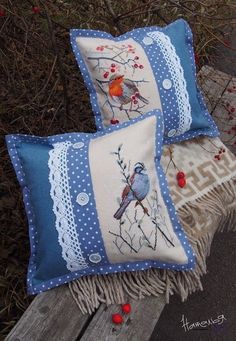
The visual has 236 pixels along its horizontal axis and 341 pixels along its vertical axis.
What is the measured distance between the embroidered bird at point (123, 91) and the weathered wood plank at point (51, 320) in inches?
25.2

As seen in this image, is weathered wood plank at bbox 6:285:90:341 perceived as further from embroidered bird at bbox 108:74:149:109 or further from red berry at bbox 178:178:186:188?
embroidered bird at bbox 108:74:149:109

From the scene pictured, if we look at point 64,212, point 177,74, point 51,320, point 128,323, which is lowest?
point 128,323

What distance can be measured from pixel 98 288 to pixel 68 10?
154 centimetres

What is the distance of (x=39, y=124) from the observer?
2.04 m

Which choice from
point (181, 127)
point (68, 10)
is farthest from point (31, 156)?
point (68, 10)

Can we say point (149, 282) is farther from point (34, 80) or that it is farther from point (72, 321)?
point (34, 80)

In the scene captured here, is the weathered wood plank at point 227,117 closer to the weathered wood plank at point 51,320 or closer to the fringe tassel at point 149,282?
the fringe tassel at point 149,282

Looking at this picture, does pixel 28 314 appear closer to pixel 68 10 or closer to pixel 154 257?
pixel 154 257

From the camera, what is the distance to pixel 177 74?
1512 mm

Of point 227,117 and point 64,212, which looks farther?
point 227,117

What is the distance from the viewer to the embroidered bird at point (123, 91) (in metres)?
1.45

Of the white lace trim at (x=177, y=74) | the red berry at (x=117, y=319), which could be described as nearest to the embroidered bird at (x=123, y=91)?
the white lace trim at (x=177, y=74)

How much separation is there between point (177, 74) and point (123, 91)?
0.69ft

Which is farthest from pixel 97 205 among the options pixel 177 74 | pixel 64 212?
pixel 177 74
